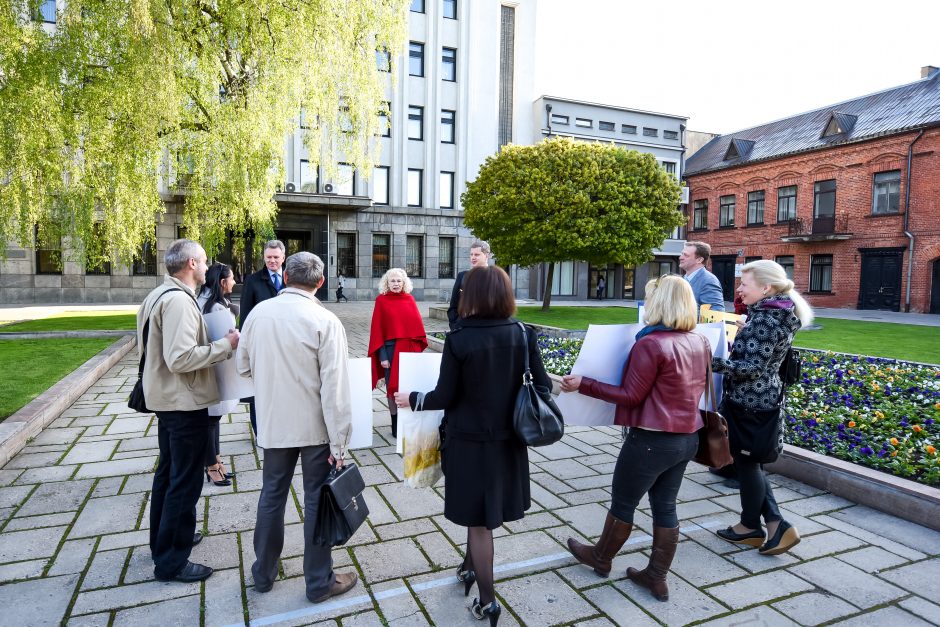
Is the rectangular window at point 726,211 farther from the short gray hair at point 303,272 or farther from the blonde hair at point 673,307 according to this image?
the short gray hair at point 303,272

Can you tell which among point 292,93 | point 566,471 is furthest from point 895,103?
point 566,471

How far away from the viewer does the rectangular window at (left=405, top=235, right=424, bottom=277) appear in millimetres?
30219

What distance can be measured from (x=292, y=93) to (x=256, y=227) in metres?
3.26

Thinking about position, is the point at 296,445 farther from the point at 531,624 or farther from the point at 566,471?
the point at 566,471

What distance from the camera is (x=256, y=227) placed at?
13.2m

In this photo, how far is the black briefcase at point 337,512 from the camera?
3.00 metres

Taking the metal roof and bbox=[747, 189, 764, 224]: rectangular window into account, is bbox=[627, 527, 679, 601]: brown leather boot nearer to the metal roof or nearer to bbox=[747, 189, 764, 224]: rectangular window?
the metal roof

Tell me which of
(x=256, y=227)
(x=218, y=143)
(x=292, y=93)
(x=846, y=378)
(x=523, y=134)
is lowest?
(x=846, y=378)

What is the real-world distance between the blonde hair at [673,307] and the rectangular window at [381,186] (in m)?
27.3

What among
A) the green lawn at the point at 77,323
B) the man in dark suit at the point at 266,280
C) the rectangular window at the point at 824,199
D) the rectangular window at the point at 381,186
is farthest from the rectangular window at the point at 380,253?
the man in dark suit at the point at 266,280

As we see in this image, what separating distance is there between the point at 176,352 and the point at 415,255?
27.5 meters

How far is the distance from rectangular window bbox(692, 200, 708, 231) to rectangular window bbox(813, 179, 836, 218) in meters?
7.32

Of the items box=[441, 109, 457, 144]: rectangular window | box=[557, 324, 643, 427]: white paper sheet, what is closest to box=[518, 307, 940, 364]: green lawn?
box=[557, 324, 643, 427]: white paper sheet

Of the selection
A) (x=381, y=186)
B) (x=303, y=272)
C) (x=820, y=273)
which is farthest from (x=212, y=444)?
(x=820, y=273)
